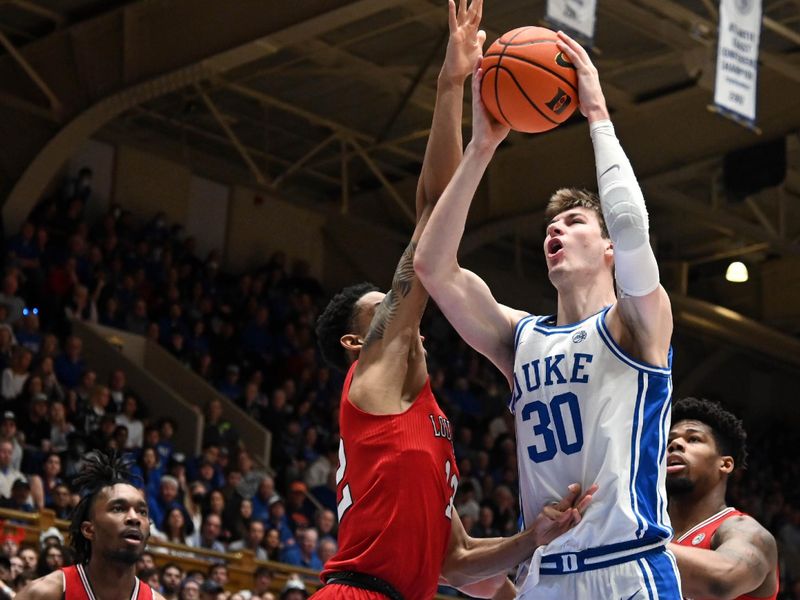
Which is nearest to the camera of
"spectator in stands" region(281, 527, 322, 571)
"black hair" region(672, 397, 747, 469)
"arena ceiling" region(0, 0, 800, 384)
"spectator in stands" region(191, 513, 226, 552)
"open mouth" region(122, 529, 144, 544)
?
"black hair" region(672, 397, 747, 469)

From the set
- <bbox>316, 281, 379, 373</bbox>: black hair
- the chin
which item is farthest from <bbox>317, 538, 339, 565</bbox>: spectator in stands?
<bbox>316, 281, 379, 373</bbox>: black hair

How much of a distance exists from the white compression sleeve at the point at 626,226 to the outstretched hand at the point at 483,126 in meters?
0.42

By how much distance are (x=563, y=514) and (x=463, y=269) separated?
872 millimetres

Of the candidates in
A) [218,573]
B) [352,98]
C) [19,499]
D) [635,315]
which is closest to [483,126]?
[635,315]

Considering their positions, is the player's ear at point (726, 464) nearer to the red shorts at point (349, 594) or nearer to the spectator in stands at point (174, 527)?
the red shorts at point (349, 594)

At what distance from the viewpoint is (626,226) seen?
4.01 m

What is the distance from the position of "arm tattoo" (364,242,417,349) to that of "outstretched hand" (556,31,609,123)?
76 centimetres

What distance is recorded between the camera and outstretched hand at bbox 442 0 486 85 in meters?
4.64

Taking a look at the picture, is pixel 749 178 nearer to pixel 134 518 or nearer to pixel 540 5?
pixel 540 5

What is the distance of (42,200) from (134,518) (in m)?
12.4

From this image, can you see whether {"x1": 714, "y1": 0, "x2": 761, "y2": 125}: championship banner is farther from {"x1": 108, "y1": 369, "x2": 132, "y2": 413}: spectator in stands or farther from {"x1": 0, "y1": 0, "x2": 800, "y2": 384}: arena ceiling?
{"x1": 108, "y1": 369, "x2": 132, "y2": 413}: spectator in stands

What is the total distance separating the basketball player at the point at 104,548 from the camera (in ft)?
18.7

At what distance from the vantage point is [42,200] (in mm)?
17453

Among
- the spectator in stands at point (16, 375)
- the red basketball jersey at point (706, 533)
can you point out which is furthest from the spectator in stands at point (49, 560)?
the red basketball jersey at point (706, 533)
